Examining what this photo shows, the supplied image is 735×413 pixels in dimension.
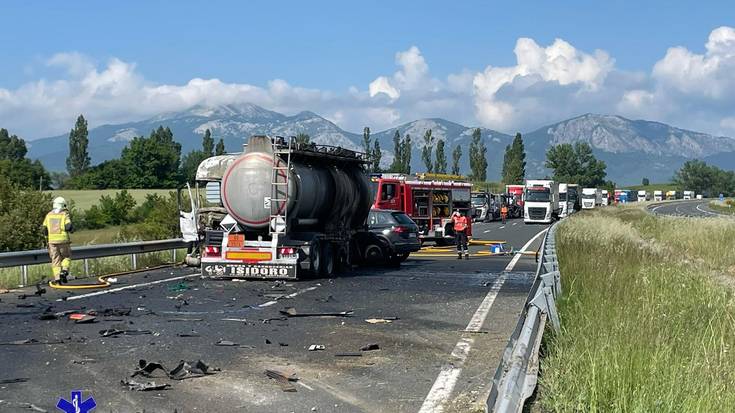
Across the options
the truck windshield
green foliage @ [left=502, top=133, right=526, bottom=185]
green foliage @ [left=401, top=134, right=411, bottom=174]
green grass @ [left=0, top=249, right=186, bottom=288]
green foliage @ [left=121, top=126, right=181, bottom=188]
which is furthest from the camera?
green foliage @ [left=401, top=134, right=411, bottom=174]

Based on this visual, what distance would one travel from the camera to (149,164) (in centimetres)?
12769

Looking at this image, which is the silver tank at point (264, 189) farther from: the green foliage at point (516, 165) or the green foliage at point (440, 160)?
the green foliage at point (440, 160)

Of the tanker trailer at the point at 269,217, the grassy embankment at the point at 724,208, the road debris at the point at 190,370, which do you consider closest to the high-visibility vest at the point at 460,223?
the tanker trailer at the point at 269,217

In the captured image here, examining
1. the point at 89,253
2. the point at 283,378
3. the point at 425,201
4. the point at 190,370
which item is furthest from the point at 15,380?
the point at 425,201

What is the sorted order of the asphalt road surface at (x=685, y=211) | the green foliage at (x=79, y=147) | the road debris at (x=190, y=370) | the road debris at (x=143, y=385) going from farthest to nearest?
the green foliage at (x=79, y=147) → the asphalt road surface at (x=685, y=211) → the road debris at (x=190, y=370) → the road debris at (x=143, y=385)

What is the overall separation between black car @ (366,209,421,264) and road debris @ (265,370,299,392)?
14323 millimetres

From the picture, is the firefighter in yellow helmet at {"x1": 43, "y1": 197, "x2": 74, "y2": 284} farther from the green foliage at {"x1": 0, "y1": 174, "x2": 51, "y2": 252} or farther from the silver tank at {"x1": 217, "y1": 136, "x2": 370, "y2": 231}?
the green foliage at {"x1": 0, "y1": 174, "x2": 51, "y2": 252}

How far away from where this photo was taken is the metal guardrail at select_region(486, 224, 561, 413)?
15.7ft

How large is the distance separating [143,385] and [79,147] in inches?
5582

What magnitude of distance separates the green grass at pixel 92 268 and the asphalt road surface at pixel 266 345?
6.10ft

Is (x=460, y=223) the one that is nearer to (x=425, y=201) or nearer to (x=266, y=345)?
(x=425, y=201)

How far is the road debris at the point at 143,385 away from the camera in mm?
7113

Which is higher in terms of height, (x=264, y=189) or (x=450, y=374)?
(x=264, y=189)

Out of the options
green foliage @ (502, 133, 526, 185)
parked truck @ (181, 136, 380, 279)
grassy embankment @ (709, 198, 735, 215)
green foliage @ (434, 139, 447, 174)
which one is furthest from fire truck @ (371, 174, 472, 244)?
green foliage @ (434, 139, 447, 174)
